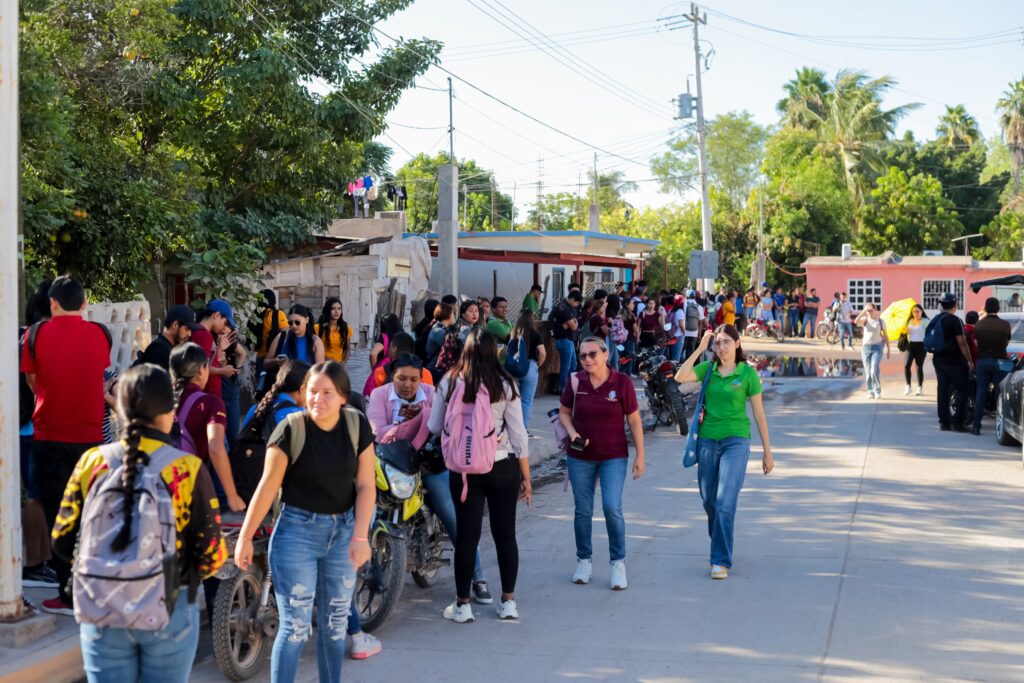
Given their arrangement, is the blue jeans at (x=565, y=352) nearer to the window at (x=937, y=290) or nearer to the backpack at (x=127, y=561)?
the backpack at (x=127, y=561)

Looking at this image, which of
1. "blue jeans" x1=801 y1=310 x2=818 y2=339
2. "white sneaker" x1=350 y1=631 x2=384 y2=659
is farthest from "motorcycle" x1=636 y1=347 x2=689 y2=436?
"blue jeans" x1=801 y1=310 x2=818 y2=339

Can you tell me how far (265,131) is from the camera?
16.6m

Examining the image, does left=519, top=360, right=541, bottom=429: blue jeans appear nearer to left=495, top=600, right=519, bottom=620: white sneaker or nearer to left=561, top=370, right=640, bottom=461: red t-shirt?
left=561, top=370, right=640, bottom=461: red t-shirt

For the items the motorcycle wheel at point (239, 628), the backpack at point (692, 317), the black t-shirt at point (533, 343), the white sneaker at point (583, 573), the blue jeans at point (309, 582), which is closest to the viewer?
the blue jeans at point (309, 582)

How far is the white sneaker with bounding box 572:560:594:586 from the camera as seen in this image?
757cm

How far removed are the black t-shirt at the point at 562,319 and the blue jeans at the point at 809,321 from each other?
73.1 feet

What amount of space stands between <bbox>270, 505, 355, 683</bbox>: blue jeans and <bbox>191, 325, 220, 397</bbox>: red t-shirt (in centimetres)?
348

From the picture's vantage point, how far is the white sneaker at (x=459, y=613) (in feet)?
21.9

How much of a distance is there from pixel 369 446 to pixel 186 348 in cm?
154

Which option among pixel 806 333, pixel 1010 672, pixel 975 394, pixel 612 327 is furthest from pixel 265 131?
pixel 806 333

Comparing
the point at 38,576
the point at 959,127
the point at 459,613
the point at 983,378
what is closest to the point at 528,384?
the point at 983,378

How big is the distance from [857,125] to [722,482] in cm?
5417

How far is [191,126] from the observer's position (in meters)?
16.0

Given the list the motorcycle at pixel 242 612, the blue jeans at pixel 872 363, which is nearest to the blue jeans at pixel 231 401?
the motorcycle at pixel 242 612
